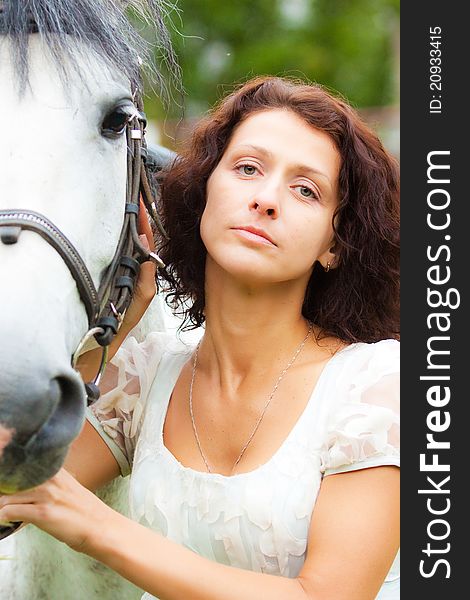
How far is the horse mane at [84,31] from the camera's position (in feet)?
6.89

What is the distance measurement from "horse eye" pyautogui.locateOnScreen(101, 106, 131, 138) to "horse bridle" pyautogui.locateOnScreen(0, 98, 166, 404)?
0.04 meters

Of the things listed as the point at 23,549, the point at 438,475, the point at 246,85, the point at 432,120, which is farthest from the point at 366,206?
the point at 23,549

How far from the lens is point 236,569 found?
2.10 meters

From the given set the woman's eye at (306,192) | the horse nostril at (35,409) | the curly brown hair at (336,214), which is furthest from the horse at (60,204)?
the woman's eye at (306,192)

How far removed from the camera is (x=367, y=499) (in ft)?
7.09

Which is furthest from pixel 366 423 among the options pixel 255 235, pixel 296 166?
pixel 296 166

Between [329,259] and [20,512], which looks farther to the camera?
[329,259]

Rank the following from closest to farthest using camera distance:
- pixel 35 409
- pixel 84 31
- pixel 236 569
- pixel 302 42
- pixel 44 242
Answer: pixel 35 409 < pixel 44 242 < pixel 236 569 < pixel 84 31 < pixel 302 42

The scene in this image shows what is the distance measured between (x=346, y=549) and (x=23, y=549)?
90 centimetres

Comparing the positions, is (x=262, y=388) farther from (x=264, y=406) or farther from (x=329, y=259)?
(x=329, y=259)

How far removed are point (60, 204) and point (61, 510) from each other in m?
0.57

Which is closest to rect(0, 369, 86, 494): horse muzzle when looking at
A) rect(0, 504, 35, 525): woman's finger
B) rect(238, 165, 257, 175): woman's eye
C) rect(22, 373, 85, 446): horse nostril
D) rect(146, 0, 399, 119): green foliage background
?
rect(22, 373, 85, 446): horse nostril

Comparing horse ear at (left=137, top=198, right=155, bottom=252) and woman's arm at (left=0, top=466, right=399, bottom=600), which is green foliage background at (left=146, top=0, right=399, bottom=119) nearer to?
horse ear at (left=137, top=198, right=155, bottom=252)

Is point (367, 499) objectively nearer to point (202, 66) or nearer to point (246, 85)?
point (246, 85)
